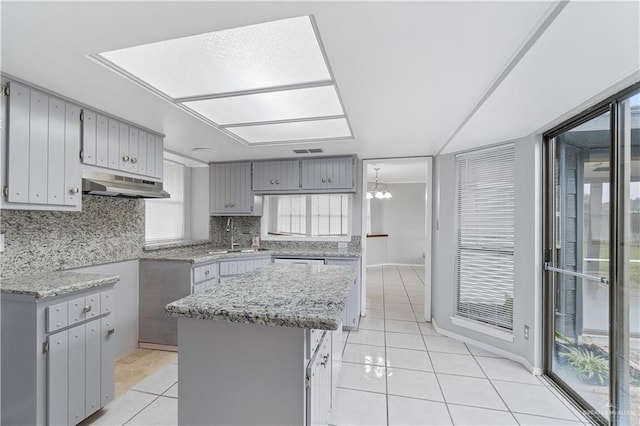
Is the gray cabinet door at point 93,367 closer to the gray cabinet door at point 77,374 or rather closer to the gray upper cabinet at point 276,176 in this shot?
the gray cabinet door at point 77,374

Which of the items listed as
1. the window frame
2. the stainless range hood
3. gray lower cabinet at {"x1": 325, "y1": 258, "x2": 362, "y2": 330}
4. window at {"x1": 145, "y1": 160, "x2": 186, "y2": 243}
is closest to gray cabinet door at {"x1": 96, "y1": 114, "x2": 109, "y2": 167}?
the stainless range hood

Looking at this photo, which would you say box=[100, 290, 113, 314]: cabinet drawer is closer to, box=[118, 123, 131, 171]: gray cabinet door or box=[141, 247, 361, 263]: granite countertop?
box=[141, 247, 361, 263]: granite countertop

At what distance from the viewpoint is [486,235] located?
297 cm

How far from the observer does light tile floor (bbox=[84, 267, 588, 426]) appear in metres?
1.89

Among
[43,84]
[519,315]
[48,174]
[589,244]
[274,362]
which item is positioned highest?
[43,84]

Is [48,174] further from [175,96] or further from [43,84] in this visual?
[175,96]

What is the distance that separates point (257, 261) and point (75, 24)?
283cm

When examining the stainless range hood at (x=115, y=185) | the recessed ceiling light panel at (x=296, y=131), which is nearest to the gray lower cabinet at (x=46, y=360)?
the stainless range hood at (x=115, y=185)

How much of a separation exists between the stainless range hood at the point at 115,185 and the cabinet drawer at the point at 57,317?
0.89 metres

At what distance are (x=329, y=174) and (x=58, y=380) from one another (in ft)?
10.3

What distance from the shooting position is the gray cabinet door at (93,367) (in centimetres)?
181

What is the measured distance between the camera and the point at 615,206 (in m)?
1.70

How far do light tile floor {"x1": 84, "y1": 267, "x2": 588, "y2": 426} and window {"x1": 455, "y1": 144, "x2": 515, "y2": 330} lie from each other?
0.49m

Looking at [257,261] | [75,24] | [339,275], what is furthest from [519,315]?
[75,24]
